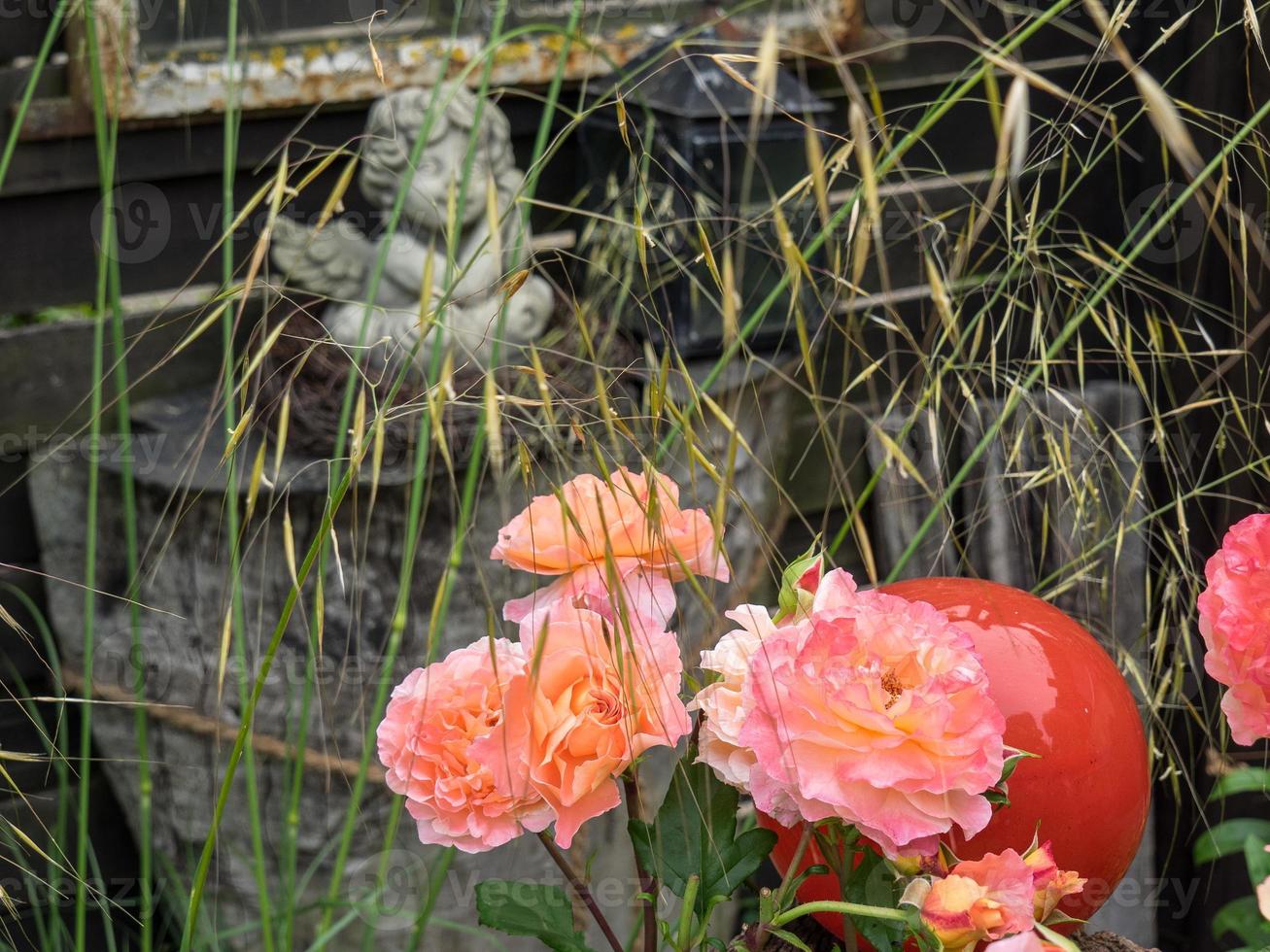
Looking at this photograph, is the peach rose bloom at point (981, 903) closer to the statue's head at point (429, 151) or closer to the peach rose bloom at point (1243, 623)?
the peach rose bloom at point (1243, 623)

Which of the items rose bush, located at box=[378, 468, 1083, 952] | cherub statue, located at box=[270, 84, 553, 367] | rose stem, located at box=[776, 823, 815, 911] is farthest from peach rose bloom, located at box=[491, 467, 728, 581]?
cherub statue, located at box=[270, 84, 553, 367]

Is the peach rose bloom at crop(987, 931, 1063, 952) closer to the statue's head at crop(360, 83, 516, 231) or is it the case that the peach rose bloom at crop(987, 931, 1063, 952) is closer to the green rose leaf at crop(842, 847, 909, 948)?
the green rose leaf at crop(842, 847, 909, 948)

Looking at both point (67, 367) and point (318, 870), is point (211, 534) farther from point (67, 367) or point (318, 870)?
point (318, 870)

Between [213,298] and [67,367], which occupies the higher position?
[213,298]

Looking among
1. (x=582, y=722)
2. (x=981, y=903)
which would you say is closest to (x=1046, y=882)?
(x=981, y=903)

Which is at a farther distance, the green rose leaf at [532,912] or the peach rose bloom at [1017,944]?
the green rose leaf at [532,912]

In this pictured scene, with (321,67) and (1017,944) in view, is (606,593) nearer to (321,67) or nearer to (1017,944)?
(1017,944)

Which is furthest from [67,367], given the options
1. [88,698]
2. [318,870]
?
[88,698]

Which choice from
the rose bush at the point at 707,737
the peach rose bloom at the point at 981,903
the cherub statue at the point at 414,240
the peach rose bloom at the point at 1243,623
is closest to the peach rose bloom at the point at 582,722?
the rose bush at the point at 707,737

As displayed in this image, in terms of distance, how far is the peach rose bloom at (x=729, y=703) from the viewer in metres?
0.48

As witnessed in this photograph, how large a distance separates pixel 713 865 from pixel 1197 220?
189 cm

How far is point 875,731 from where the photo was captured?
44 cm

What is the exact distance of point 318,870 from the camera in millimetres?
1701

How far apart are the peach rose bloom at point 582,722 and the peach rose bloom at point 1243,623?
0.74ft
